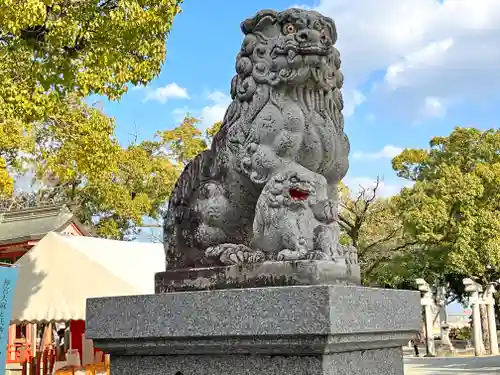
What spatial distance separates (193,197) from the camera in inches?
135

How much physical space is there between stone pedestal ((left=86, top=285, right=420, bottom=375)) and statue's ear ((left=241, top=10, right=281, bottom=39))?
4.81 feet

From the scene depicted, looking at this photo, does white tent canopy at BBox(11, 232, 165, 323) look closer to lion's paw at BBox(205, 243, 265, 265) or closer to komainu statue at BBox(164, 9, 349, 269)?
komainu statue at BBox(164, 9, 349, 269)

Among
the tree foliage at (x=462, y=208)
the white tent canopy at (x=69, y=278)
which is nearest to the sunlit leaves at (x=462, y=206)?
the tree foliage at (x=462, y=208)

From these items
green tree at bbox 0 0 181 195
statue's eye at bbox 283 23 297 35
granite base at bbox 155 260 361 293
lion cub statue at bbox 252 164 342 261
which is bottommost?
granite base at bbox 155 260 361 293

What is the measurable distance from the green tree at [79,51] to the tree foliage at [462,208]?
17.1 m

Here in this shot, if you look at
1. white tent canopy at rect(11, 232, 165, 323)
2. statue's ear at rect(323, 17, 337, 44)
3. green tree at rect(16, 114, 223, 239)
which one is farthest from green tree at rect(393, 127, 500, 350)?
statue's ear at rect(323, 17, 337, 44)

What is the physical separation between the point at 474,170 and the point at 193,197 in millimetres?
22889

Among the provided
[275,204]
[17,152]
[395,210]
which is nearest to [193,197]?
[275,204]

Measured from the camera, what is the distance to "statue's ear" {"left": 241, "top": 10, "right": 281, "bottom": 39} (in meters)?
3.32

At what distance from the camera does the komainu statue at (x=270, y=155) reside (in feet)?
→ 10.0

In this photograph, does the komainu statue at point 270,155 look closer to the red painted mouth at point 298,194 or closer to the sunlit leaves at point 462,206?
the red painted mouth at point 298,194

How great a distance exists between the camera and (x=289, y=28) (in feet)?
10.7

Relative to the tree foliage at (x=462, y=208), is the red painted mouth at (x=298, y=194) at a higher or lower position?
lower

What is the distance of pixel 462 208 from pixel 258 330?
22382mm
